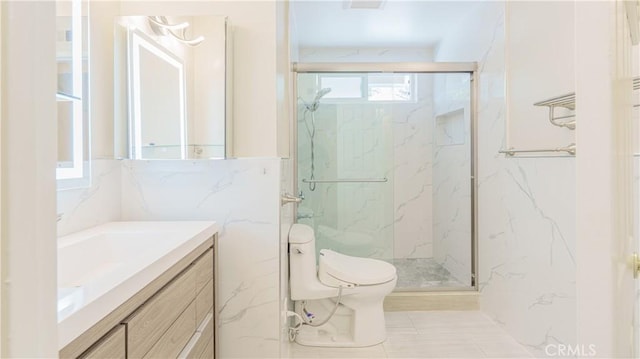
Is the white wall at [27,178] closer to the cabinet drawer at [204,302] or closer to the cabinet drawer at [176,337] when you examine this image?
the cabinet drawer at [176,337]

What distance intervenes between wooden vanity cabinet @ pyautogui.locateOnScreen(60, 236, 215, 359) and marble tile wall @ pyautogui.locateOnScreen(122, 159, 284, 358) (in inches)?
6.0

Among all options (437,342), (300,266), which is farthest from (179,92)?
(437,342)

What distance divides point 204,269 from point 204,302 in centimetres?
14

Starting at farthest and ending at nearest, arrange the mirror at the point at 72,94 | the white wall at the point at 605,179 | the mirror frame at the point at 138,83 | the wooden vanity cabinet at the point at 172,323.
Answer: the mirror frame at the point at 138,83
the mirror at the point at 72,94
the wooden vanity cabinet at the point at 172,323
the white wall at the point at 605,179

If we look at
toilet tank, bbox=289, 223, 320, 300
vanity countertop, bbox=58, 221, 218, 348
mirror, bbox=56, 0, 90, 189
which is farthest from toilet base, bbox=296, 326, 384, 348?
mirror, bbox=56, 0, 90, 189

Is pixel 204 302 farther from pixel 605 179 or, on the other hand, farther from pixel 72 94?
pixel 605 179

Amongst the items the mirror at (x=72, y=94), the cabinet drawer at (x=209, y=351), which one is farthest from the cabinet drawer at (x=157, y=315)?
the mirror at (x=72, y=94)

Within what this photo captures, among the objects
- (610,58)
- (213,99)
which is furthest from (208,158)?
(610,58)

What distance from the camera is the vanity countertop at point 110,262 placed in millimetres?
706

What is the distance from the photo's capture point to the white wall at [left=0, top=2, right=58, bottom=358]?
1.15ft

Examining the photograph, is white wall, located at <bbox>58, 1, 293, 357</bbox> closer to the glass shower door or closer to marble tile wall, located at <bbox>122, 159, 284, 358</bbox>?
marble tile wall, located at <bbox>122, 159, 284, 358</bbox>

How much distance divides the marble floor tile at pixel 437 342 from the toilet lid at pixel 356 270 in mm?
417

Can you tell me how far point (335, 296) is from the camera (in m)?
2.29

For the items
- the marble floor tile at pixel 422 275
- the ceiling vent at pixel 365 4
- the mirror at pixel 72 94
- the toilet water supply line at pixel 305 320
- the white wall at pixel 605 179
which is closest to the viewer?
the white wall at pixel 605 179
